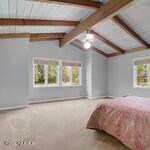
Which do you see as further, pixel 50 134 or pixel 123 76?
pixel 123 76

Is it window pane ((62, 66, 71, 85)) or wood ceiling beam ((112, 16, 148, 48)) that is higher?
wood ceiling beam ((112, 16, 148, 48))

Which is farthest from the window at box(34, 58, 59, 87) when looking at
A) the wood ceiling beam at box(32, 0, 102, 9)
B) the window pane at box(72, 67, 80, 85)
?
the wood ceiling beam at box(32, 0, 102, 9)

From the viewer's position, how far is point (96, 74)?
755 centimetres

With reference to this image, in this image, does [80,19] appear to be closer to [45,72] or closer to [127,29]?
[127,29]

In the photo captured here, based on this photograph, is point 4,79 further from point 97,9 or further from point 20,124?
point 97,9

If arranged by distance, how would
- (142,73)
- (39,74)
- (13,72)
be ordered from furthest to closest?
(39,74) < (142,73) < (13,72)

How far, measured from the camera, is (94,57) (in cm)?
752

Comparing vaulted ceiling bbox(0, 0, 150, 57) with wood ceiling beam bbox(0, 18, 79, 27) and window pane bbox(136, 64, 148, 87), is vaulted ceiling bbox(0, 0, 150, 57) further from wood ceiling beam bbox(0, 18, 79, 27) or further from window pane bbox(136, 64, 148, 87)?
window pane bbox(136, 64, 148, 87)

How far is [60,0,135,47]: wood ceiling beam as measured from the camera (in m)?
3.22

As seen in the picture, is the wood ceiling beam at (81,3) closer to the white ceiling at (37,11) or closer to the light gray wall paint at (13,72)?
the white ceiling at (37,11)

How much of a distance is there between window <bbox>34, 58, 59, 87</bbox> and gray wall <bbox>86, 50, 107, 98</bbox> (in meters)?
1.70

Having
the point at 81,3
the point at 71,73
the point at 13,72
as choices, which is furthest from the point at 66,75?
the point at 81,3

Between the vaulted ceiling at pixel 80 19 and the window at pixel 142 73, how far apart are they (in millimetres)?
571

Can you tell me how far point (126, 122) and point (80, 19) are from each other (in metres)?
3.56
